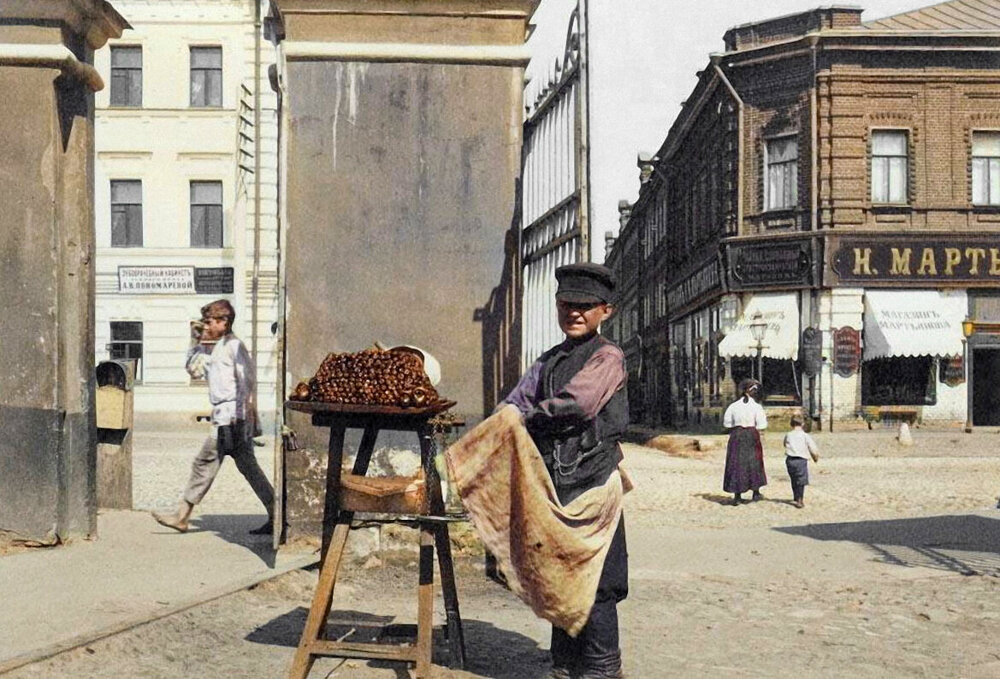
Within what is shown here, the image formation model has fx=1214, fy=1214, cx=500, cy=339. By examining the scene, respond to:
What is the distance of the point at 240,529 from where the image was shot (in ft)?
33.0

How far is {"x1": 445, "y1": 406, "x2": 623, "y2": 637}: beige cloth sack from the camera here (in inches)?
191

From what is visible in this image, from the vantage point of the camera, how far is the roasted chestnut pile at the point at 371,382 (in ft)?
16.8

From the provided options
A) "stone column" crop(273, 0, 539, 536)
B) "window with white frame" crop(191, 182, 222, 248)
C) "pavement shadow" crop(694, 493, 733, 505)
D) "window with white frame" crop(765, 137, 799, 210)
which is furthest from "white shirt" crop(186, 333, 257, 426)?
"window with white frame" crop(191, 182, 222, 248)

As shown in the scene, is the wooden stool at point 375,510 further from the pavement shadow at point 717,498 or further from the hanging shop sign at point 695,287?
the hanging shop sign at point 695,287

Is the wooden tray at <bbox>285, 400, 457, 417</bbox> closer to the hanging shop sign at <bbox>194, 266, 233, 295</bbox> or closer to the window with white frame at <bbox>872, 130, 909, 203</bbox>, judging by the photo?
the window with white frame at <bbox>872, 130, 909, 203</bbox>

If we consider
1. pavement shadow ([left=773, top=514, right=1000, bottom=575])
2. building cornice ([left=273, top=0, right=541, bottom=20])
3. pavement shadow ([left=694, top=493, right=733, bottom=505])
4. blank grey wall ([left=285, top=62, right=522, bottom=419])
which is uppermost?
building cornice ([left=273, top=0, right=541, bottom=20])

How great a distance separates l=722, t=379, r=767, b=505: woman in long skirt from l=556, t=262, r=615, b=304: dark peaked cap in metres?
9.60

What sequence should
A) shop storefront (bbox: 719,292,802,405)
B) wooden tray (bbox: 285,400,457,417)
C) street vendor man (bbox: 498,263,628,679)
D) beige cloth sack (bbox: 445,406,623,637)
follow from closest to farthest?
1. beige cloth sack (bbox: 445,406,623,637)
2. street vendor man (bbox: 498,263,628,679)
3. wooden tray (bbox: 285,400,457,417)
4. shop storefront (bbox: 719,292,802,405)

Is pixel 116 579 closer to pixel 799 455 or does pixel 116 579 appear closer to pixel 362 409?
pixel 362 409

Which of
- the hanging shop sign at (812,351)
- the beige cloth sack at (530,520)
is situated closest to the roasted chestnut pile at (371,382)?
the beige cloth sack at (530,520)

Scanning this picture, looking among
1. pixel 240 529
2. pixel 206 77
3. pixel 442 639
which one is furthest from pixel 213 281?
pixel 442 639

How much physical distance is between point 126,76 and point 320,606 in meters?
29.4

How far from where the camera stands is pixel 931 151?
29.1 meters

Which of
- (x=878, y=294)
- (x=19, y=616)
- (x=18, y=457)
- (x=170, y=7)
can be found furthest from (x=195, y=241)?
(x=19, y=616)
